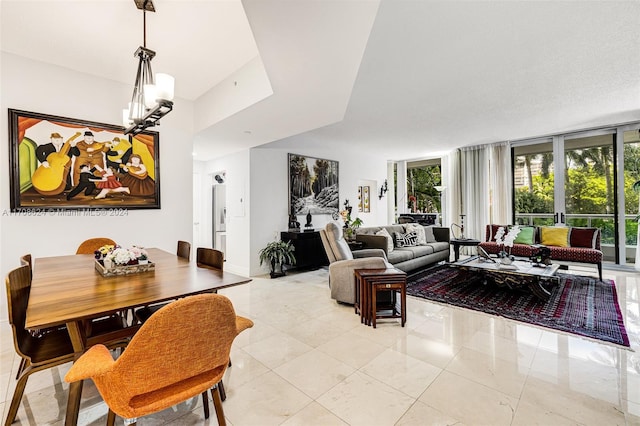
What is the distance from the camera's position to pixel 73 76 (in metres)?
3.35

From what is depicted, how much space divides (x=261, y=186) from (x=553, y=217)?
608 cm

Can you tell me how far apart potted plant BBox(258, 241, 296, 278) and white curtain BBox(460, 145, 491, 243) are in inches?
177

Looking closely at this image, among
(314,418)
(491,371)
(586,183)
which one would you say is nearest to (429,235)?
(586,183)

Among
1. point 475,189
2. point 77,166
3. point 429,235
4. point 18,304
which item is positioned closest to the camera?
point 18,304

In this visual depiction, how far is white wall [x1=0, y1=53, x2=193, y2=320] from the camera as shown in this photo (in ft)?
9.73

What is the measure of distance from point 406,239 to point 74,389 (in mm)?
4892

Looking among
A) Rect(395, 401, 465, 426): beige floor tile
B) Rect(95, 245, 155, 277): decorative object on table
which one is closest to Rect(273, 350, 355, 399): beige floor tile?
Rect(395, 401, 465, 426): beige floor tile

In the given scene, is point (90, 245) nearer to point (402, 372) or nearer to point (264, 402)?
point (264, 402)

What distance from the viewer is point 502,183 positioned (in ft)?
21.1

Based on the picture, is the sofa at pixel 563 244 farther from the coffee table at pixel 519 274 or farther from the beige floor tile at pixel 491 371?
the beige floor tile at pixel 491 371

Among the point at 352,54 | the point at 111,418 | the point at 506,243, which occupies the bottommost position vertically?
the point at 111,418

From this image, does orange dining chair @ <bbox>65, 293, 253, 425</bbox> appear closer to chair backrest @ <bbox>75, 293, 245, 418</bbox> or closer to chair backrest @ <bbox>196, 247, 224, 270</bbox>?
chair backrest @ <bbox>75, 293, 245, 418</bbox>

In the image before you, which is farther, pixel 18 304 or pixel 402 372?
pixel 402 372

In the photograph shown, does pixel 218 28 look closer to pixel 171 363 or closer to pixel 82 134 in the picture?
pixel 82 134
